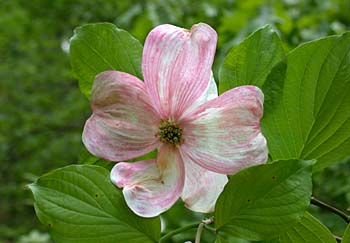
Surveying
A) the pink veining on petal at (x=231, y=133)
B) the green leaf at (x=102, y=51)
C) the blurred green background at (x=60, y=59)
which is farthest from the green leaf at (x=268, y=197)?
the blurred green background at (x=60, y=59)

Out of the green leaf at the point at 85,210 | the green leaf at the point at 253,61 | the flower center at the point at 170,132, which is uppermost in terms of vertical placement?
the green leaf at the point at 253,61

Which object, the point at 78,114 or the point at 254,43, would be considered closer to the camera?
the point at 254,43

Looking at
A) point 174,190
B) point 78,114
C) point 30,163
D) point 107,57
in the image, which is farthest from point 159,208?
point 30,163

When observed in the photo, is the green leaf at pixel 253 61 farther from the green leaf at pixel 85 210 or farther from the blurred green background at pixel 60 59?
the blurred green background at pixel 60 59

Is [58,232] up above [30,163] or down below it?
above

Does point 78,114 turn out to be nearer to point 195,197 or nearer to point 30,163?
point 30,163

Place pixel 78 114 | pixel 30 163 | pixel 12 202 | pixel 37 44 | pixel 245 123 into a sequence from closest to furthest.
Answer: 1. pixel 245 123
2. pixel 78 114
3. pixel 30 163
4. pixel 37 44
5. pixel 12 202

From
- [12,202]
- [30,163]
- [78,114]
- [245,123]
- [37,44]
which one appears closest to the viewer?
[245,123]
